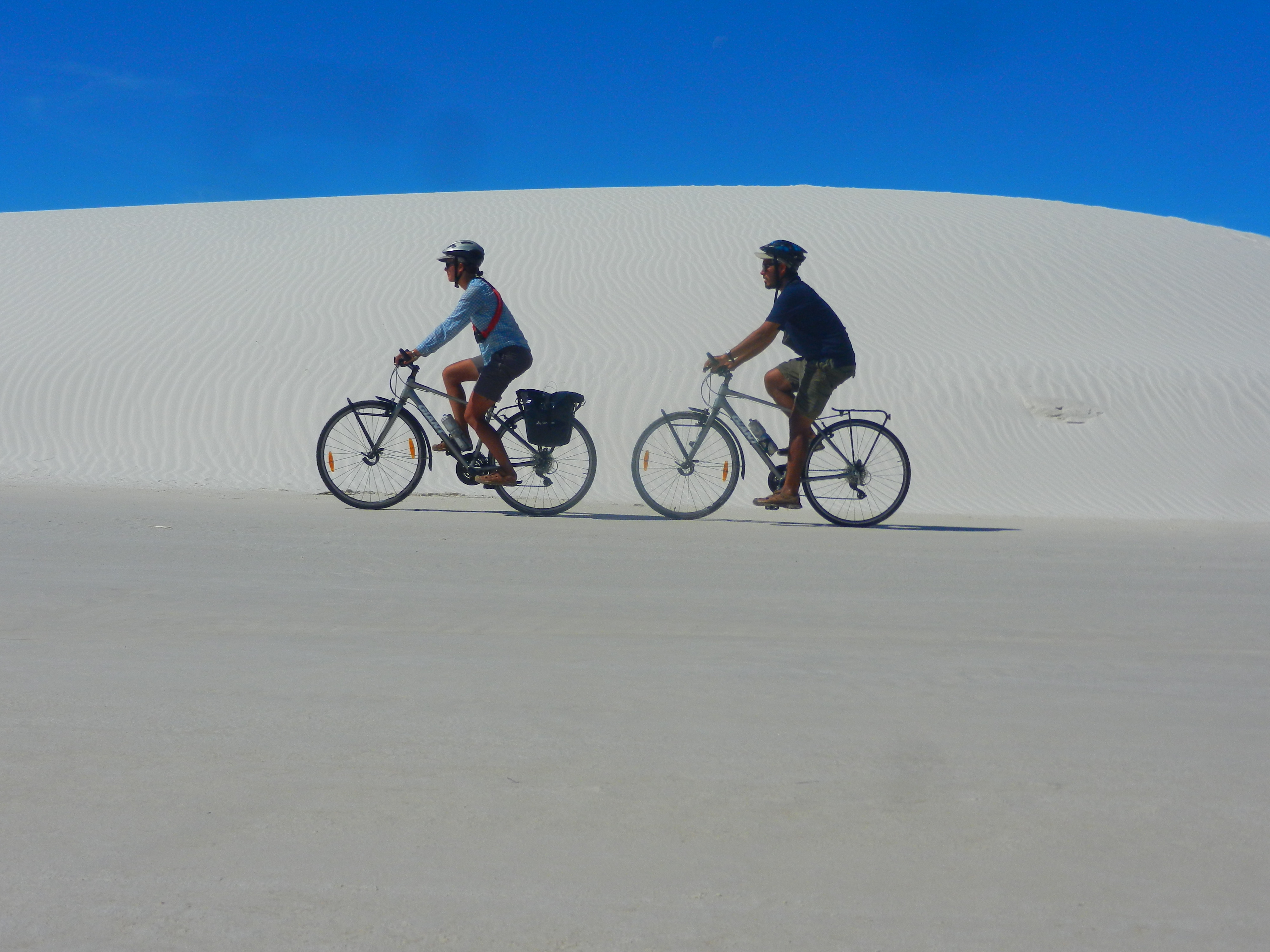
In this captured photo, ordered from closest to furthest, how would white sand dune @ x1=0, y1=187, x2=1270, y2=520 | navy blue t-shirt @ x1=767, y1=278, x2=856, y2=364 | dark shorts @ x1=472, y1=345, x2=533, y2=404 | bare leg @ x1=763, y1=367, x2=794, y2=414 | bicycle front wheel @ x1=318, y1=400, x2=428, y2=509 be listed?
navy blue t-shirt @ x1=767, y1=278, x2=856, y2=364 → bare leg @ x1=763, y1=367, x2=794, y2=414 → dark shorts @ x1=472, y1=345, x2=533, y2=404 → bicycle front wheel @ x1=318, y1=400, x2=428, y2=509 → white sand dune @ x1=0, y1=187, x2=1270, y2=520

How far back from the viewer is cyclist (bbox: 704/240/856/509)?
696 cm

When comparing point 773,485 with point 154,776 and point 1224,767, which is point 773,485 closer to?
point 1224,767

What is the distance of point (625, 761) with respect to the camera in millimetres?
2516

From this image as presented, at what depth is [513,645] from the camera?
3592mm

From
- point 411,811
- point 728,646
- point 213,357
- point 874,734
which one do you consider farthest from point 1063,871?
point 213,357

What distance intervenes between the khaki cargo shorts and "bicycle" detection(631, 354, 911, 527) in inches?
7.1

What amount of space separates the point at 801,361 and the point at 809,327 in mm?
237

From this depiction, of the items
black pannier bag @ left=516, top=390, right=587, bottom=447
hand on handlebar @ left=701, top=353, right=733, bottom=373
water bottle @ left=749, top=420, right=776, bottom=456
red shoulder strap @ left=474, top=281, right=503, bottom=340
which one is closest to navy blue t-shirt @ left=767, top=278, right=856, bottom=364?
hand on handlebar @ left=701, top=353, right=733, bottom=373

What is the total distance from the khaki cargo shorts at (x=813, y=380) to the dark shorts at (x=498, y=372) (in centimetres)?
173

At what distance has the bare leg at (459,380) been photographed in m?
7.29

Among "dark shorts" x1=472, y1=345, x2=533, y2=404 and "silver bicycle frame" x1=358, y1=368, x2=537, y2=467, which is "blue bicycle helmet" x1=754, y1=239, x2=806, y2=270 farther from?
"silver bicycle frame" x1=358, y1=368, x2=537, y2=467

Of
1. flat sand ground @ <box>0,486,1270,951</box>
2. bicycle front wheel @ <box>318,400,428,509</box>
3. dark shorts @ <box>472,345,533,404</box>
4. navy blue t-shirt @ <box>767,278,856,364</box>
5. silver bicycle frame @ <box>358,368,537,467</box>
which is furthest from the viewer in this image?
bicycle front wheel @ <box>318,400,428,509</box>

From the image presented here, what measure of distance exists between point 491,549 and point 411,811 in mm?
3449

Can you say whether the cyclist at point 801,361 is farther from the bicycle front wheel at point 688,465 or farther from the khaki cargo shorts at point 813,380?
the bicycle front wheel at point 688,465
